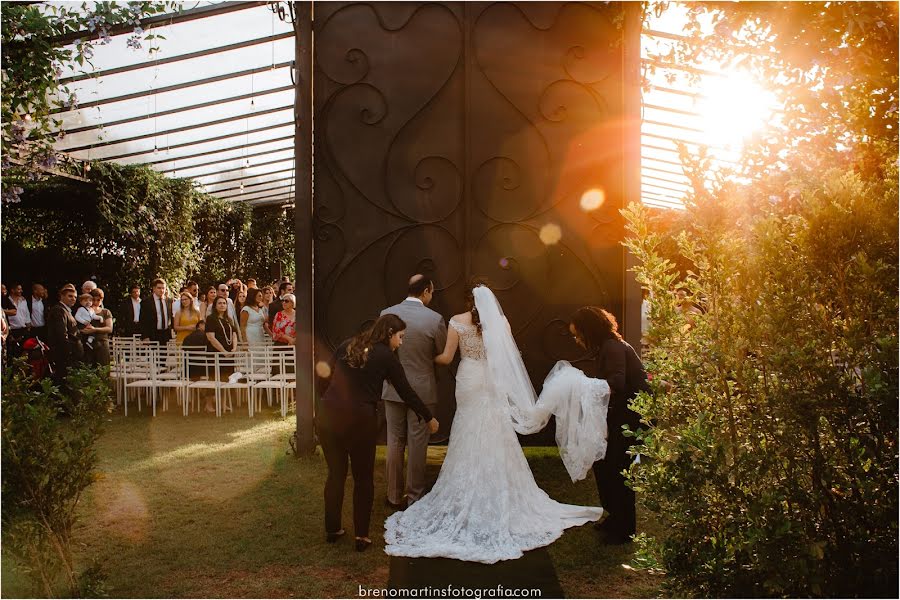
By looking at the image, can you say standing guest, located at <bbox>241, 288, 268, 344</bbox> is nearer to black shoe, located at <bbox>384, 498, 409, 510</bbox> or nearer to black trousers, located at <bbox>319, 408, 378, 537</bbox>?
black shoe, located at <bbox>384, 498, 409, 510</bbox>

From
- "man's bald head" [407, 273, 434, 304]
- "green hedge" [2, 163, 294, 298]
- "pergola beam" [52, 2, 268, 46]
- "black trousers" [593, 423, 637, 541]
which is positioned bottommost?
"black trousers" [593, 423, 637, 541]

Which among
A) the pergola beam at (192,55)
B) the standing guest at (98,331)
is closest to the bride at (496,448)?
the pergola beam at (192,55)

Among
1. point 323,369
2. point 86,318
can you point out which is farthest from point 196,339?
point 323,369

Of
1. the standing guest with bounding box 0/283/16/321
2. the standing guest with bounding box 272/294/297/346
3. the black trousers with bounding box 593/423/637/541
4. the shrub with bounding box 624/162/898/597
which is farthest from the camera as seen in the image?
the standing guest with bounding box 0/283/16/321

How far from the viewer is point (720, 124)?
4547mm

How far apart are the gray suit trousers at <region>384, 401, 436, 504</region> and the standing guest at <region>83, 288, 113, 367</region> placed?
17.5 ft

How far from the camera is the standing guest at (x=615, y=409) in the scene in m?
4.33

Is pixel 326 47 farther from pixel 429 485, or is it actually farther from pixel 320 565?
pixel 320 565

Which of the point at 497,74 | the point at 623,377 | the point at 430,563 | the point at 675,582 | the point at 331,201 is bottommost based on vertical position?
the point at 430,563

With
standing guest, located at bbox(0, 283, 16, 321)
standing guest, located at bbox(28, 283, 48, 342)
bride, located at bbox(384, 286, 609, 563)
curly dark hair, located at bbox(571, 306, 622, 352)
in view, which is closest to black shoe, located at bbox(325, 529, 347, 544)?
bride, located at bbox(384, 286, 609, 563)

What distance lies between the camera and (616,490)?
14.5 feet

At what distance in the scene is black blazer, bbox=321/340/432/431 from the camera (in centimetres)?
416

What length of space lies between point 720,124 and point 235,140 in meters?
9.03

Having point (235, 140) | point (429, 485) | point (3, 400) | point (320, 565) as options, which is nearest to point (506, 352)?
point (429, 485)
